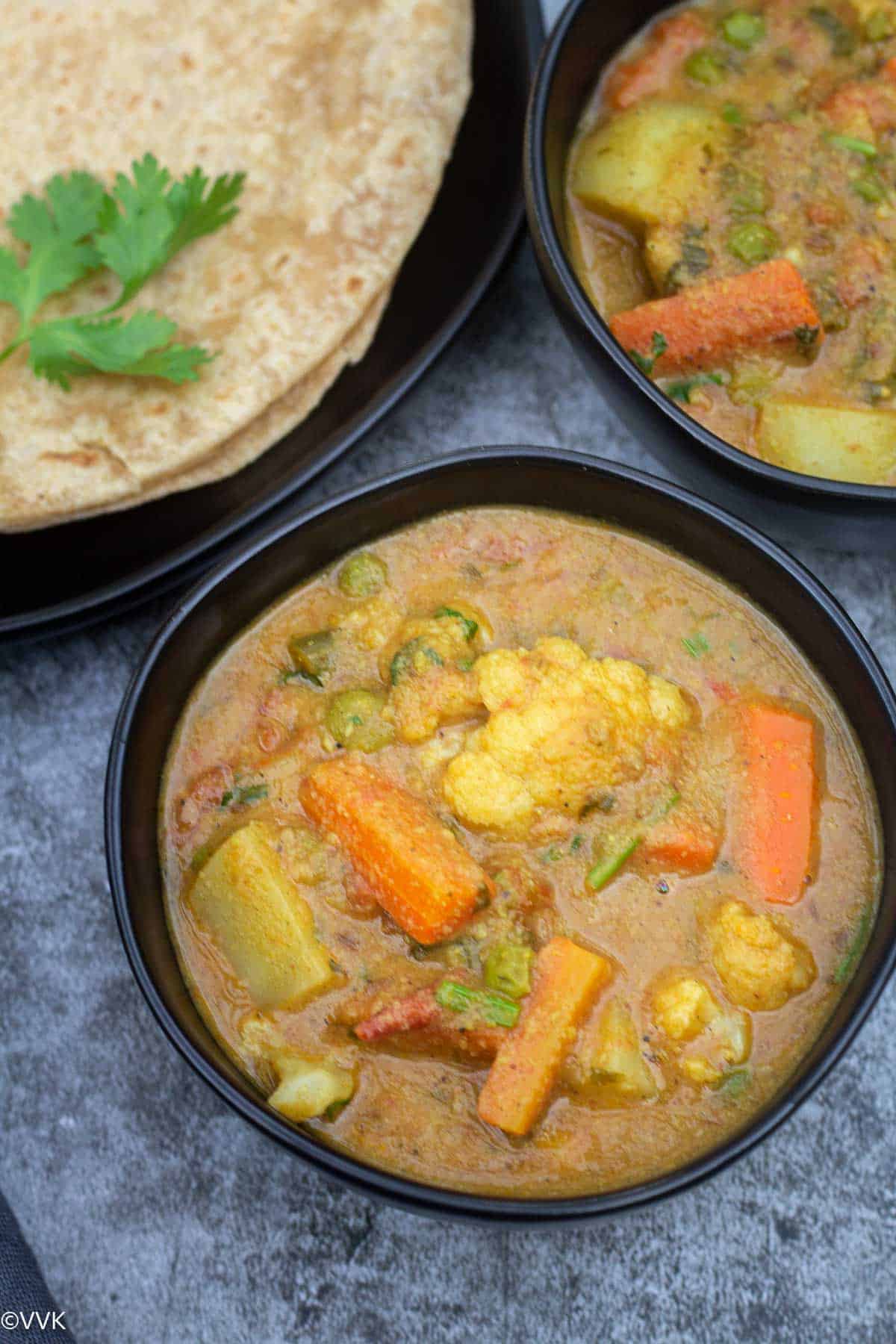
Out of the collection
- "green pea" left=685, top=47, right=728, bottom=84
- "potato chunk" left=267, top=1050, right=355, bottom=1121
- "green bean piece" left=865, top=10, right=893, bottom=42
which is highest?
"green bean piece" left=865, top=10, right=893, bottom=42

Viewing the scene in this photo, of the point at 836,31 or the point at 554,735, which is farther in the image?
the point at 836,31

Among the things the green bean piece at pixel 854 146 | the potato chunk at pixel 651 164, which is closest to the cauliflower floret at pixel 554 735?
the potato chunk at pixel 651 164

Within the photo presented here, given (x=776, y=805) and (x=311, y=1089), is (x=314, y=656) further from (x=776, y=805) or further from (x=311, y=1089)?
(x=776, y=805)

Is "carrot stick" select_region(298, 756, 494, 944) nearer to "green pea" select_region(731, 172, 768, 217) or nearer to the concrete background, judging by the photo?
the concrete background

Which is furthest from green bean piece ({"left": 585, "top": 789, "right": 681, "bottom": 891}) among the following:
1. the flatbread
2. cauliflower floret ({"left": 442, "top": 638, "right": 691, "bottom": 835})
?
the flatbread

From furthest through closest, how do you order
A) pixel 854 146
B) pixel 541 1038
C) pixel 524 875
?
1. pixel 854 146
2. pixel 524 875
3. pixel 541 1038

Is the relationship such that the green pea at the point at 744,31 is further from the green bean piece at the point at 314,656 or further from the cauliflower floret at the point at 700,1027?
the cauliflower floret at the point at 700,1027

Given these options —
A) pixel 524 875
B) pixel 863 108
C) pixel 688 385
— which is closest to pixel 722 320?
pixel 688 385
